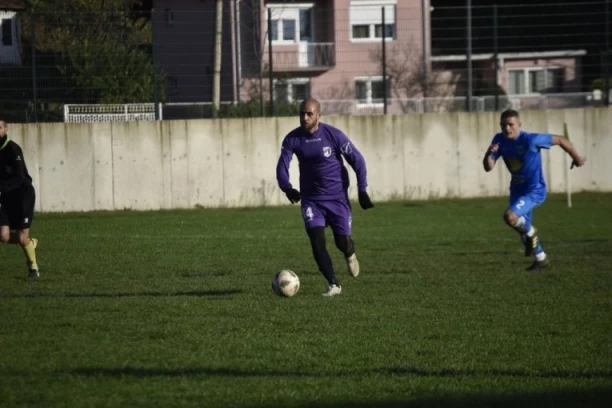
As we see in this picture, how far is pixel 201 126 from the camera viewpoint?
24.5 meters

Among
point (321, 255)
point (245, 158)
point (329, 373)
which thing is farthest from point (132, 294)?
point (245, 158)

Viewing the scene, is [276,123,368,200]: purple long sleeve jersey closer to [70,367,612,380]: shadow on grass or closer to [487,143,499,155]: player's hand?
[487,143,499,155]: player's hand

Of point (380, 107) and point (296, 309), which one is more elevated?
point (380, 107)

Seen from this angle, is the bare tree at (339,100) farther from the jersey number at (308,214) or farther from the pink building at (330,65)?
the jersey number at (308,214)

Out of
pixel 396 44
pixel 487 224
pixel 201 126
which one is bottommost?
pixel 487 224

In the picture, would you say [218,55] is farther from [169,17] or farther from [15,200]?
[15,200]

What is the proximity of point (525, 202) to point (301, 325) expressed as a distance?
5.58m

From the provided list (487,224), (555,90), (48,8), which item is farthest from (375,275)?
(555,90)

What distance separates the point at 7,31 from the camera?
2688cm

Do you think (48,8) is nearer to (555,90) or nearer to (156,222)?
(156,222)

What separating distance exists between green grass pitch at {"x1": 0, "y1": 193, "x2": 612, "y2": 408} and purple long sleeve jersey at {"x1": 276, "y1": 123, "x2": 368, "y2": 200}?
1.18 metres

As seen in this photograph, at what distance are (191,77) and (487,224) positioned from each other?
7.88m

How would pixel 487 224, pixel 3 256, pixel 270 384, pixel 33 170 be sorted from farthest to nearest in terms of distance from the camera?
1. pixel 33 170
2. pixel 487 224
3. pixel 3 256
4. pixel 270 384

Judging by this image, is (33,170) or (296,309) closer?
(296,309)
